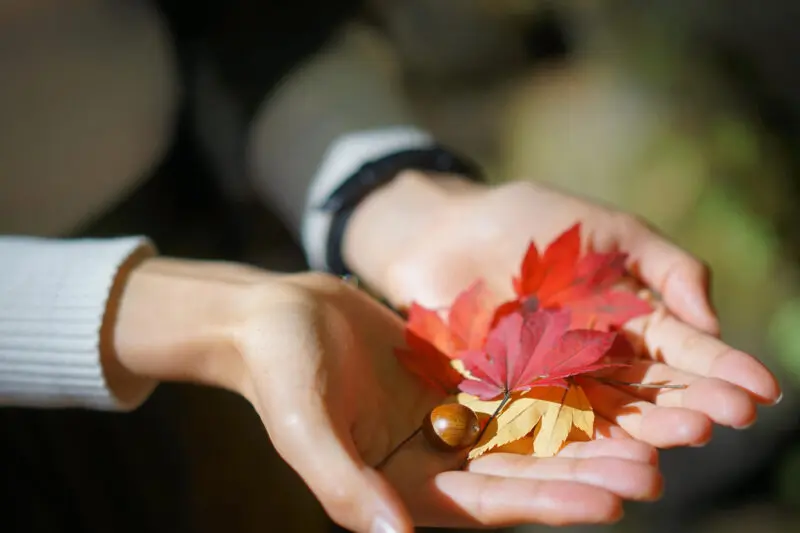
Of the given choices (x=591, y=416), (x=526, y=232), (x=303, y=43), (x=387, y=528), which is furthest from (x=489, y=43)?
(x=387, y=528)

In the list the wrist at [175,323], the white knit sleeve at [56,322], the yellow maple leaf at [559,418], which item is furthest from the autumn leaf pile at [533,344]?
the white knit sleeve at [56,322]

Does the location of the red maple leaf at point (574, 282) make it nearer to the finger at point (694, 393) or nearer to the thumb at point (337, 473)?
the finger at point (694, 393)

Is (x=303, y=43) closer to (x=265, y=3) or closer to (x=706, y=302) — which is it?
(x=265, y=3)

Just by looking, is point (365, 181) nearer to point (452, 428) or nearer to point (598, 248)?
point (598, 248)

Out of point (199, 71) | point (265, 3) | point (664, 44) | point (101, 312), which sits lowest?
point (101, 312)

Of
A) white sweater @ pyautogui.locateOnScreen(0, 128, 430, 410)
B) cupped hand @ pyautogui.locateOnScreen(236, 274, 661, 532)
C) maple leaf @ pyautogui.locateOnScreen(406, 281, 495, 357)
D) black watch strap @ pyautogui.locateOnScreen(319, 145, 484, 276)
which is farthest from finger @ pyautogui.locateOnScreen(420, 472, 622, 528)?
black watch strap @ pyautogui.locateOnScreen(319, 145, 484, 276)

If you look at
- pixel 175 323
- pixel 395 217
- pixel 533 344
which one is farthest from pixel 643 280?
pixel 175 323
